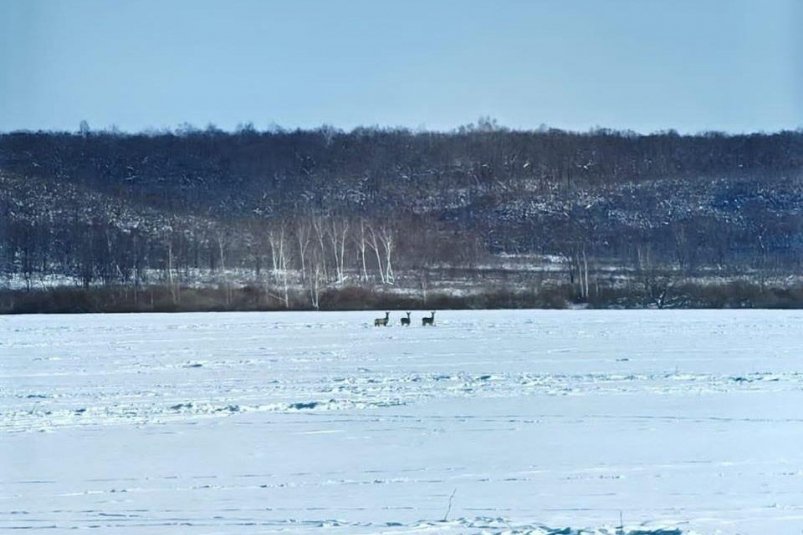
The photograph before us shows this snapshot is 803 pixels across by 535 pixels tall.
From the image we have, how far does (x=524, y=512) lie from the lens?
8078 mm

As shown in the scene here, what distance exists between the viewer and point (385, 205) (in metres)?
108

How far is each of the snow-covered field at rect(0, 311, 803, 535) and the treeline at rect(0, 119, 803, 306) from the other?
40182 millimetres

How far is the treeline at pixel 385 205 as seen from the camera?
78.8m

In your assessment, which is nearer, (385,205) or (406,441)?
(406,441)

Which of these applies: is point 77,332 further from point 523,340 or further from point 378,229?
point 378,229

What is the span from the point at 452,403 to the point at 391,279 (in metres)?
58.1

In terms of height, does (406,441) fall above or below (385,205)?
below

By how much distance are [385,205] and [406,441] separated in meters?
96.8

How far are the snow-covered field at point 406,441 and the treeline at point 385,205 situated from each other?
40.2 metres

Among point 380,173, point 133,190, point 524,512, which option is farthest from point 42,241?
point 524,512

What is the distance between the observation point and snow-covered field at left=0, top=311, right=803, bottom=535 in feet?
26.5

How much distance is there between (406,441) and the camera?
1135 centimetres

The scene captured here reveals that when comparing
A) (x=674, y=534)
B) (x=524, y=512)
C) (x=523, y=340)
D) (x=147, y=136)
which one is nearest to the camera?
(x=674, y=534)

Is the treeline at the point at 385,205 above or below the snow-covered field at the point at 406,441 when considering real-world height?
above
